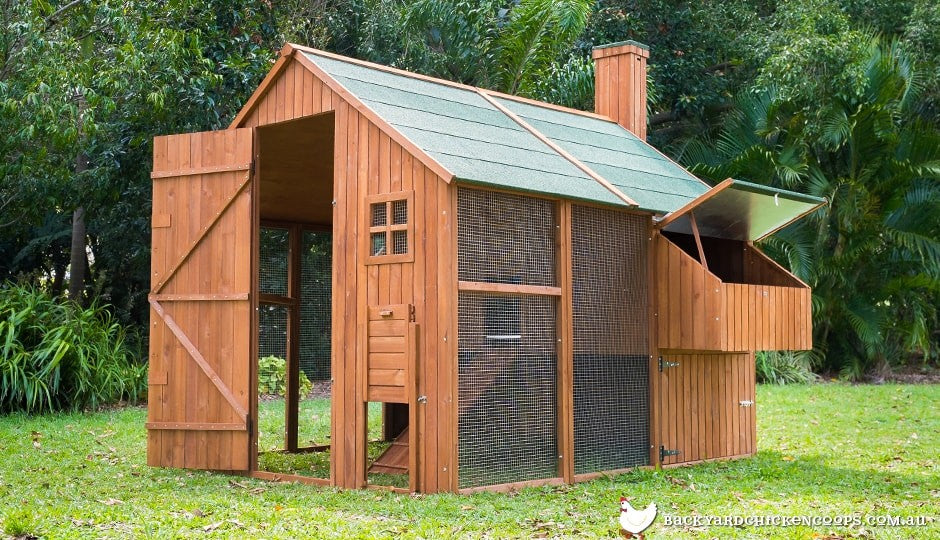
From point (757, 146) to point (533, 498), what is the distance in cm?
1152

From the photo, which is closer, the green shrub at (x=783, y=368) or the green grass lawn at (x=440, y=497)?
Answer: the green grass lawn at (x=440, y=497)

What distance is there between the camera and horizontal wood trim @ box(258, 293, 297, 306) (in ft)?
36.3

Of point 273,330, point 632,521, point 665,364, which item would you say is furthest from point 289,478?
point 632,521

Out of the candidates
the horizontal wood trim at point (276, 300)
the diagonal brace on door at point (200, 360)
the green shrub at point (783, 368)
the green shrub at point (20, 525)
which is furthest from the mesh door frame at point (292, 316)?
the green shrub at point (783, 368)

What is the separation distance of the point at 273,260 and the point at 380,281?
3.34 meters

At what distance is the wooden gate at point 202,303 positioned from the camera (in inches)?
372

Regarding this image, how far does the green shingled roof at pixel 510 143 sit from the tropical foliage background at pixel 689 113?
4.99 m

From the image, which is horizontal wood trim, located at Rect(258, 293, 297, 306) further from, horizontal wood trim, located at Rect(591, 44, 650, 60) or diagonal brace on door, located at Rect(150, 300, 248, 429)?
horizontal wood trim, located at Rect(591, 44, 650, 60)

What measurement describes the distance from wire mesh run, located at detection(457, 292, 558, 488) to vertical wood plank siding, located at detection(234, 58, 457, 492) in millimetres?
171

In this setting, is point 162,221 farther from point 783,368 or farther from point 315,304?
point 783,368

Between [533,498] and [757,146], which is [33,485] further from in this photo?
[757,146]

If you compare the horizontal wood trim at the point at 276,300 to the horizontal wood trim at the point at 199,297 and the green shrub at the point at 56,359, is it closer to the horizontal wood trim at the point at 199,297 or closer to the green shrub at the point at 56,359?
the horizontal wood trim at the point at 199,297

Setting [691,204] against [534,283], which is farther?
[691,204]

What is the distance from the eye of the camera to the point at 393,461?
9.52 metres
